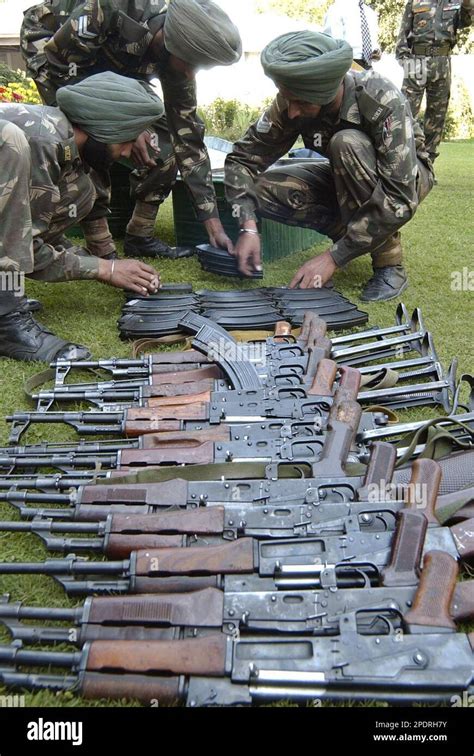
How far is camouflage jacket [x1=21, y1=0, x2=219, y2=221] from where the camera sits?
213 inches

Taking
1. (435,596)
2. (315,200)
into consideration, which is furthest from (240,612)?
(315,200)

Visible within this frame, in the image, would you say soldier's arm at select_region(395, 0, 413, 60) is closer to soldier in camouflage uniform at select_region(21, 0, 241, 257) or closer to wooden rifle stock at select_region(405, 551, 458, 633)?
soldier in camouflage uniform at select_region(21, 0, 241, 257)

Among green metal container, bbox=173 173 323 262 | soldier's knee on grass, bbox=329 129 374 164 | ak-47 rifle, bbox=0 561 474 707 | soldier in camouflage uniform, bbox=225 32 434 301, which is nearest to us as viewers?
ak-47 rifle, bbox=0 561 474 707

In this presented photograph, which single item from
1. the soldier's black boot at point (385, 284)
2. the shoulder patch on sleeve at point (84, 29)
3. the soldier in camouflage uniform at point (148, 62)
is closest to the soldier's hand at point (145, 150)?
the soldier in camouflage uniform at point (148, 62)

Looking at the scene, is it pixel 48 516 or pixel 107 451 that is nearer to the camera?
pixel 48 516

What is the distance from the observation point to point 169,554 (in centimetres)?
250

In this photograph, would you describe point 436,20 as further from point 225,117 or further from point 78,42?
point 225,117

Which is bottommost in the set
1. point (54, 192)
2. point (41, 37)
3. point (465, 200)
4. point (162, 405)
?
point (465, 200)

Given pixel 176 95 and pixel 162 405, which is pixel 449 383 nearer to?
pixel 162 405

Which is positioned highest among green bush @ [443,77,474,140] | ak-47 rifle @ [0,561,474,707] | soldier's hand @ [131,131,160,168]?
soldier's hand @ [131,131,160,168]

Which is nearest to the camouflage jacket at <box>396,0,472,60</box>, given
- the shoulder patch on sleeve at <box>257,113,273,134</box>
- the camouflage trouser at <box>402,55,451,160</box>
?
the camouflage trouser at <box>402,55,451,160</box>

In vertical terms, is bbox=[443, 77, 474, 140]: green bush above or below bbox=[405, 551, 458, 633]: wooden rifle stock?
below

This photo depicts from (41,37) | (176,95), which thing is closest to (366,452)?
(176,95)

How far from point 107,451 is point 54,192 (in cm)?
233
